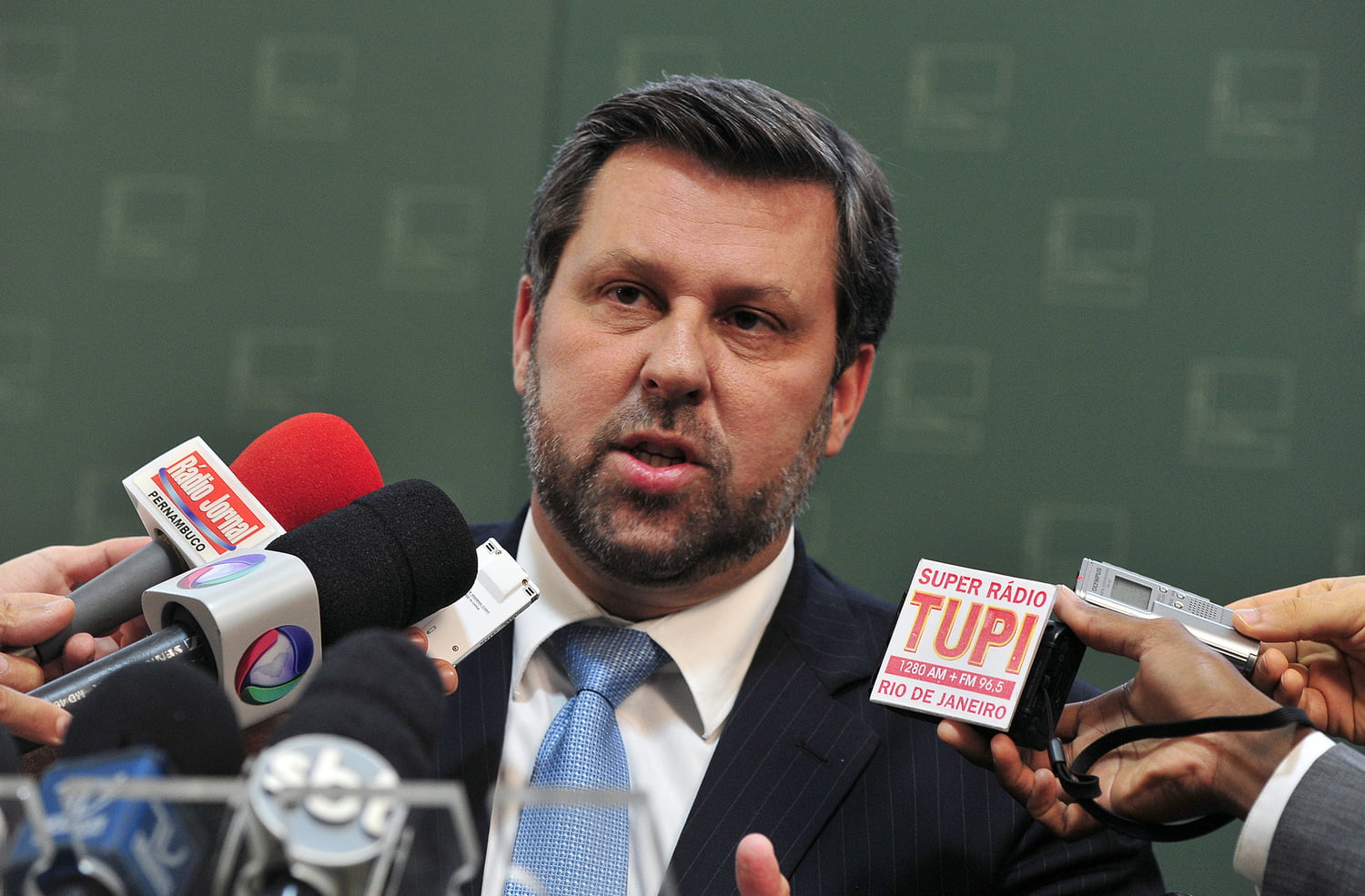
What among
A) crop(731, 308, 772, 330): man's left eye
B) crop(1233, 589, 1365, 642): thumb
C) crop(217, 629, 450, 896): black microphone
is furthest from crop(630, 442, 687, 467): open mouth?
crop(217, 629, 450, 896): black microphone

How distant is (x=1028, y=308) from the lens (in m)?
2.25

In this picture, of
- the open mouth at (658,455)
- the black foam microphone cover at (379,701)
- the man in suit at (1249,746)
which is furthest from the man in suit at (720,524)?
the black foam microphone cover at (379,701)

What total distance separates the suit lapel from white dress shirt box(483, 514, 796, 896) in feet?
0.11

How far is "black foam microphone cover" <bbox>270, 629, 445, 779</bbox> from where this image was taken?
60cm

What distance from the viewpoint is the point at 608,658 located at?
155cm

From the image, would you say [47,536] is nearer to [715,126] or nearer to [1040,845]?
[715,126]

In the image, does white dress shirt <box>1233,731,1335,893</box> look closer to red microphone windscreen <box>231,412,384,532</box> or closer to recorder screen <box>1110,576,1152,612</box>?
recorder screen <box>1110,576,1152,612</box>

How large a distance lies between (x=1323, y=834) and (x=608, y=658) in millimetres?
816

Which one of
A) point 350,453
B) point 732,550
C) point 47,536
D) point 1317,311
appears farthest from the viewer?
point 47,536

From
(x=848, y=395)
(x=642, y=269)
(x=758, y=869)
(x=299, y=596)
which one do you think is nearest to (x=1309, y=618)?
(x=758, y=869)

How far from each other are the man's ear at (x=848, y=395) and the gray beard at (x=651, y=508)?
20 cm

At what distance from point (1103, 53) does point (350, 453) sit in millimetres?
1623

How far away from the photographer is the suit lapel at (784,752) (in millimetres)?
1378

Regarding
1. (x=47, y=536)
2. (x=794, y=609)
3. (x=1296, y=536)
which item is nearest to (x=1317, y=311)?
(x=1296, y=536)
